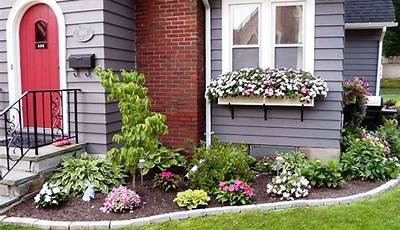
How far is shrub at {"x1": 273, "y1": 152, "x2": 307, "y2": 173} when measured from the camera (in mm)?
4870

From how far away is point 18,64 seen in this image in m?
5.72

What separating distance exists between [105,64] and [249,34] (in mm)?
2126

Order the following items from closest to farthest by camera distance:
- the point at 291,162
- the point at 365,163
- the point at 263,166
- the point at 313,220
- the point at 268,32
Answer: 1. the point at 313,220
2. the point at 291,162
3. the point at 365,163
4. the point at 263,166
5. the point at 268,32

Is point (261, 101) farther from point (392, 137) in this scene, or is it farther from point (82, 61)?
point (82, 61)

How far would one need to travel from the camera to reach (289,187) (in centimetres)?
438

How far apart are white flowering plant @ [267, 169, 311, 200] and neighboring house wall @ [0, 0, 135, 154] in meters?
2.35

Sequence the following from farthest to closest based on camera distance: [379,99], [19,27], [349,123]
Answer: [379,99], [349,123], [19,27]

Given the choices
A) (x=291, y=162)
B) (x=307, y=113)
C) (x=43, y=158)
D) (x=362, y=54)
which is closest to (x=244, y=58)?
(x=307, y=113)

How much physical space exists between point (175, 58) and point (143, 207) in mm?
2448

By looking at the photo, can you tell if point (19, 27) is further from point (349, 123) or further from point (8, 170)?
point (349, 123)

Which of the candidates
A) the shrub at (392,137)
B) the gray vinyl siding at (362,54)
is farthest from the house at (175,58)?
the gray vinyl siding at (362,54)

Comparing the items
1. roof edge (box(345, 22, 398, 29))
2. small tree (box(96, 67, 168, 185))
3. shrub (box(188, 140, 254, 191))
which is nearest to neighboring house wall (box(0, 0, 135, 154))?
small tree (box(96, 67, 168, 185))

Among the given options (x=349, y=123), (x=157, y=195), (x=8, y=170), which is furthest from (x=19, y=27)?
(x=349, y=123)

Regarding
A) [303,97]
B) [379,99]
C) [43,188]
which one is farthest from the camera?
[379,99]
